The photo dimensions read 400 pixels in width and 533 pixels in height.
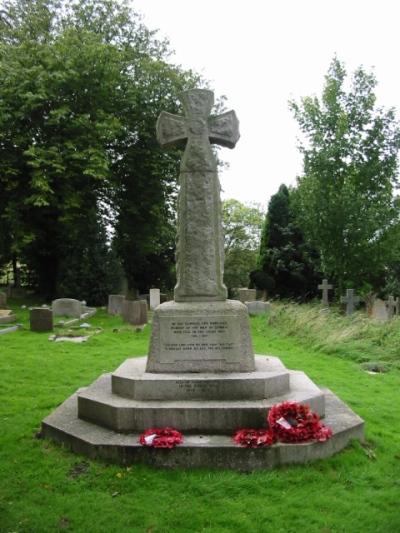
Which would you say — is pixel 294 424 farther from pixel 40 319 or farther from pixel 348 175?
pixel 348 175

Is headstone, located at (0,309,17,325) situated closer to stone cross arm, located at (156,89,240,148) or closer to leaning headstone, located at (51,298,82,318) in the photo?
leaning headstone, located at (51,298,82,318)

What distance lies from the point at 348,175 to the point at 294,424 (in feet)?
52.7

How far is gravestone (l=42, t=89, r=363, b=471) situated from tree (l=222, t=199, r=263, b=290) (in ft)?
109

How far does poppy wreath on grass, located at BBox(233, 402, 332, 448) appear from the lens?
16.3 ft

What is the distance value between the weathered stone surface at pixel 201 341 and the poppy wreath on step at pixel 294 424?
1.04 meters

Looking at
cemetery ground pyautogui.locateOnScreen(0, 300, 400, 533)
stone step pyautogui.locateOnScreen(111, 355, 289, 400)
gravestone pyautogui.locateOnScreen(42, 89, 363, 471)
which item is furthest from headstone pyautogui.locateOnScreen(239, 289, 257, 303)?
stone step pyautogui.locateOnScreen(111, 355, 289, 400)

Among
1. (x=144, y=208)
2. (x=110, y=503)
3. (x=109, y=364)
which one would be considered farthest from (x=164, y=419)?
(x=144, y=208)

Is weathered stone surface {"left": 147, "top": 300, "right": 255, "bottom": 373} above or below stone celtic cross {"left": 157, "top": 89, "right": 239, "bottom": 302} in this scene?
below

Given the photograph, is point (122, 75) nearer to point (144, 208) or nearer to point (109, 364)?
point (144, 208)

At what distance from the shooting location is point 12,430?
19.8ft

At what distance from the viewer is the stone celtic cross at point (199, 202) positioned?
646 centimetres

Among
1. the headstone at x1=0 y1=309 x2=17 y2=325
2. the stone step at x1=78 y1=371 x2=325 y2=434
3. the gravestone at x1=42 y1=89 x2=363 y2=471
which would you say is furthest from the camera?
the headstone at x1=0 y1=309 x2=17 y2=325

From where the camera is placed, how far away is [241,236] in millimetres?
41125

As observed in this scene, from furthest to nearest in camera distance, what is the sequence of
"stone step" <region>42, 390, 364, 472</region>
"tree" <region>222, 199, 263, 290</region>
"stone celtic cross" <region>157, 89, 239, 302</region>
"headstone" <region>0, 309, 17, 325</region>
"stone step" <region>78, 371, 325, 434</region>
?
1. "tree" <region>222, 199, 263, 290</region>
2. "headstone" <region>0, 309, 17, 325</region>
3. "stone celtic cross" <region>157, 89, 239, 302</region>
4. "stone step" <region>78, 371, 325, 434</region>
5. "stone step" <region>42, 390, 364, 472</region>
